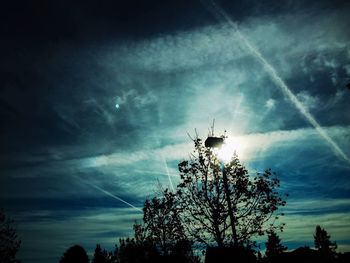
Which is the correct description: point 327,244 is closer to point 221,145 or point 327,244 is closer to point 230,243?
point 230,243

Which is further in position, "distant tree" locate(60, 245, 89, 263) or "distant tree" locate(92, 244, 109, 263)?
"distant tree" locate(92, 244, 109, 263)

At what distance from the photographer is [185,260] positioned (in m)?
41.8

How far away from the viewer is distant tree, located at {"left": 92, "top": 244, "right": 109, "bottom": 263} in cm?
6957

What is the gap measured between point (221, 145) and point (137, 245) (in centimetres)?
3209

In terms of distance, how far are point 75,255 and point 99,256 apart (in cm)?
2069

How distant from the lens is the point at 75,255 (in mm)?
54000

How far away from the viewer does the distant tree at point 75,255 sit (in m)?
53.6

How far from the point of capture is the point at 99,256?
72.9 meters

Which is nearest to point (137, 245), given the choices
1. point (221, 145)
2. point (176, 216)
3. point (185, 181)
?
point (176, 216)

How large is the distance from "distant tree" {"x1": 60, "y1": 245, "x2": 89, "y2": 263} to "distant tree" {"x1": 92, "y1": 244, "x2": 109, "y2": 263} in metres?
14.3

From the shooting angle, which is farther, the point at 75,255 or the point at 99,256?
the point at 99,256

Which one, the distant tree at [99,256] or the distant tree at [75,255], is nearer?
the distant tree at [75,255]

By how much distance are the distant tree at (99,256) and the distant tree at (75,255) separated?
1434 cm

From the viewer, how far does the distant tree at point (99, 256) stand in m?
69.6
